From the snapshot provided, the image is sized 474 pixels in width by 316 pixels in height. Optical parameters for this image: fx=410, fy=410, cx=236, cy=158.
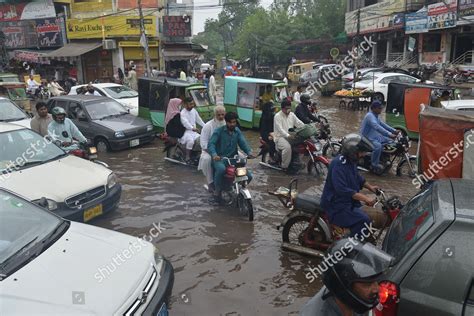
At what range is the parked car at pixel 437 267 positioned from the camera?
8.38ft

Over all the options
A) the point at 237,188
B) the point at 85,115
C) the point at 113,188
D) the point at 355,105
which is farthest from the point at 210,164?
the point at 355,105

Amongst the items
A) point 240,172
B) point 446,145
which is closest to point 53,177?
point 240,172

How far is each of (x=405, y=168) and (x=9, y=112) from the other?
10025mm

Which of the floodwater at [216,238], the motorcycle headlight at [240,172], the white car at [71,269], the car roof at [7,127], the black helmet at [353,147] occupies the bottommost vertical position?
the floodwater at [216,238]

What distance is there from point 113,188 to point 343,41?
40.0m

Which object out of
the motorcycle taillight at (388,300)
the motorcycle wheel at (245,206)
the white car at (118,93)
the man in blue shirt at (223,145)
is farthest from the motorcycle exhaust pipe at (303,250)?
the white car at (118,93)

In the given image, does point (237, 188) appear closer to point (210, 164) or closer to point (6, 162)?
point (210, 164)

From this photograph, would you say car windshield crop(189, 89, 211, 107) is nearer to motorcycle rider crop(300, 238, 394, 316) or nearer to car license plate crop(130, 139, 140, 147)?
car license plate crop(130, 139, 140, 147)

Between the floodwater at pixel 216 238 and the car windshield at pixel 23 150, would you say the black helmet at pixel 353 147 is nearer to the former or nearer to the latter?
the floodwater at pixel 216 238

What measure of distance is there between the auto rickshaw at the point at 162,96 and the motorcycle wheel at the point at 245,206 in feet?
20.2

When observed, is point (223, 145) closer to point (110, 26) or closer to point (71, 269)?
point (71, 269)

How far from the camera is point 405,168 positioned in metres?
9.13

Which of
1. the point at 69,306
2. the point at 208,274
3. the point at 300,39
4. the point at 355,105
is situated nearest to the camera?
the point at 69,306

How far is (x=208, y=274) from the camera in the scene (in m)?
5.05
